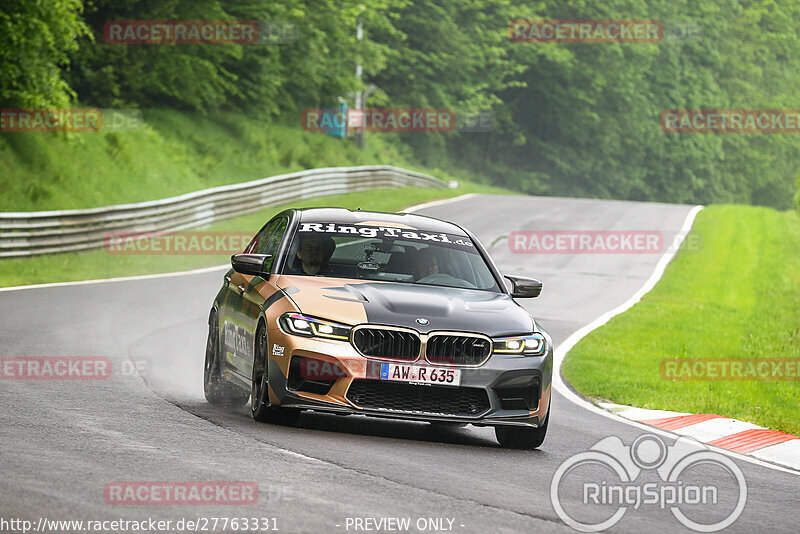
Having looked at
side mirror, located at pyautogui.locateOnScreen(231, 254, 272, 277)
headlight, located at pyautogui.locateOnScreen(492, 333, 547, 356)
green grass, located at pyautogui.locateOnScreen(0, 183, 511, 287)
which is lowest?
green grass, located at pyautogui.locateOnScreen(0, 183, 511, 287)

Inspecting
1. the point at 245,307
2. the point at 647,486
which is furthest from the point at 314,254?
the point at 647,486

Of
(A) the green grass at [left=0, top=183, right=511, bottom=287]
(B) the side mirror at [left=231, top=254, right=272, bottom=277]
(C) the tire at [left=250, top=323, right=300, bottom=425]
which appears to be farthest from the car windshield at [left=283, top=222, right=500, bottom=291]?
(A) the green grass at [left=0, top=183, right=511, bottom=287]

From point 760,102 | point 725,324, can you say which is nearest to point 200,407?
point 725,324

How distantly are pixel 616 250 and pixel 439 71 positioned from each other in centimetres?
3686

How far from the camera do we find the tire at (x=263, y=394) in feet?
28.8

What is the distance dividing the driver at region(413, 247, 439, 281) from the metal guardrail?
571 inches

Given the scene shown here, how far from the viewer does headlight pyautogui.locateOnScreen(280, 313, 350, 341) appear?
28.1ft

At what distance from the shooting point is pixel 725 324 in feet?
69.8

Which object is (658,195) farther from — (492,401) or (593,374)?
(492,401)

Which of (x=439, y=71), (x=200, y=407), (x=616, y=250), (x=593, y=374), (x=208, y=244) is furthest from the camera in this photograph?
(x=439, y=71)

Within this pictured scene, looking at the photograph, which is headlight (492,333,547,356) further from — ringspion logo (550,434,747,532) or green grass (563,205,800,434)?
green grass (563,205,800,434)

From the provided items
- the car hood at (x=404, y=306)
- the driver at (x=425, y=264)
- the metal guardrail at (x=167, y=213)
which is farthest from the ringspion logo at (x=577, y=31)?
the car hood at (x=404, y=306)

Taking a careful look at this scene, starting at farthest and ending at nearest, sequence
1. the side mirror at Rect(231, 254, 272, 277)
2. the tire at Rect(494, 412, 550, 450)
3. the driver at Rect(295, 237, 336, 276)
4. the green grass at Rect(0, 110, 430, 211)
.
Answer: the green grass at Rect(0, 110, 430, 211), the driver at Rect(295, 237, 336, 276), the side mirror at Rect(231, 254, 272, 277), the tire at Rect(494, 412, 550, 450)

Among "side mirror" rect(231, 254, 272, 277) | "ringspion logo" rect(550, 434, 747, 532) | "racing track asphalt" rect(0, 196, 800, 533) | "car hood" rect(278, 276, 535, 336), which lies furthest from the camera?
"side mirror" rect(231, 254, 272, 277)
